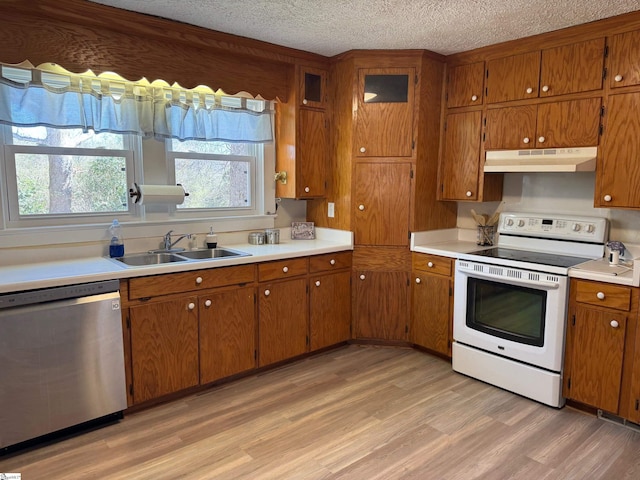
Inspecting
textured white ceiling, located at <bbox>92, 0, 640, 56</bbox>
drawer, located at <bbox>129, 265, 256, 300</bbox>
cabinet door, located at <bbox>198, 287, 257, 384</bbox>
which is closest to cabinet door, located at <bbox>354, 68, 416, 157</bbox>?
textured white ceiling, located at <bbox>92, 0, 640, 56</bbox>

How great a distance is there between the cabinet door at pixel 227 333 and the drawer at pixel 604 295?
2.04 m

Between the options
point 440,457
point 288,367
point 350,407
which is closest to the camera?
point 440,457

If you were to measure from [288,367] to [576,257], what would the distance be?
2.19 meters

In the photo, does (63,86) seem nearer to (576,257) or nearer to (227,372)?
(227,372)

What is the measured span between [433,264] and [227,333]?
5.30 feet

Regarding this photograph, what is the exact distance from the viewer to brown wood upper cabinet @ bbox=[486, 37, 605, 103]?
9.18ft

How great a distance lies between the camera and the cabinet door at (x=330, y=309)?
3.42m

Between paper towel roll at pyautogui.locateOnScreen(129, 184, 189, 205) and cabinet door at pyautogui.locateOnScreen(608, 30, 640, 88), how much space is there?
287cm

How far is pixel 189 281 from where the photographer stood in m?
2.73

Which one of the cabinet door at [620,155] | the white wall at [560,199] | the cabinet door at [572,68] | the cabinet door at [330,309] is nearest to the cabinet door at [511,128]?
the cabinet door at [572,68]

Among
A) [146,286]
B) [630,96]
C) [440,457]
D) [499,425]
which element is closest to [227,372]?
[146,286]

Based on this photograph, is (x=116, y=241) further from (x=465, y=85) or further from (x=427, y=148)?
(x=465, y=85)

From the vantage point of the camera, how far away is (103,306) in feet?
7.87

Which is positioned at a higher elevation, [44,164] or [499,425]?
[44,164]
